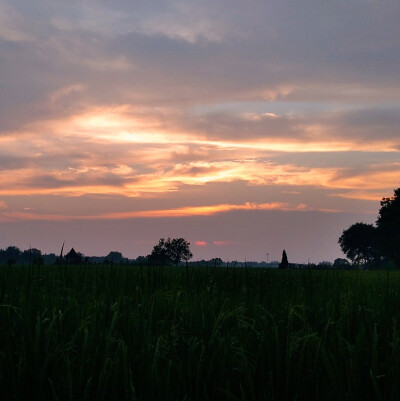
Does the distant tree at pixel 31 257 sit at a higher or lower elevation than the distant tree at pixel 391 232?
lower

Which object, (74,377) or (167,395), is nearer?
(167,395)

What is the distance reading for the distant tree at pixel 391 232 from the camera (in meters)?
82.1

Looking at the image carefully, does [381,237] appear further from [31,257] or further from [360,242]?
[31,257]

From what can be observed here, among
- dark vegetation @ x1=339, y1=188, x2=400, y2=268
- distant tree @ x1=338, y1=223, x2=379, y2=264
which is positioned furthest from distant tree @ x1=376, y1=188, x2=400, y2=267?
distant tree @ x1=338, y1=223, x2=379, y2=264

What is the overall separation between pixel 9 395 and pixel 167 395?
1.07 meters

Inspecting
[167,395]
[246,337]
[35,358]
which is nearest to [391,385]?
[246,337]

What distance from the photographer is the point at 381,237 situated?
87062 mm

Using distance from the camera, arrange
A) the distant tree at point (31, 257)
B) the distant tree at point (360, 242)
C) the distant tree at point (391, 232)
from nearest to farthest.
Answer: the distant tree at point (31, 257) < the distant tree at point (391, 232) < the distant tree at point (360, 242)

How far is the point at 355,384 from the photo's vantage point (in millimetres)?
3463

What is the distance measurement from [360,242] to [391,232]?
3895cm

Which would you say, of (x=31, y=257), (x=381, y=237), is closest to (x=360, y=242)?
(x=381, y=237)

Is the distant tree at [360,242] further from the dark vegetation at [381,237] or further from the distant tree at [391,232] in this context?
the distant tree at [391,232]

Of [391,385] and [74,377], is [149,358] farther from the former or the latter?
[391,385]

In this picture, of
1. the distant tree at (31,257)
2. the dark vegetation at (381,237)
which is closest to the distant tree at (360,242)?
the dark vegetation at (381,237)
